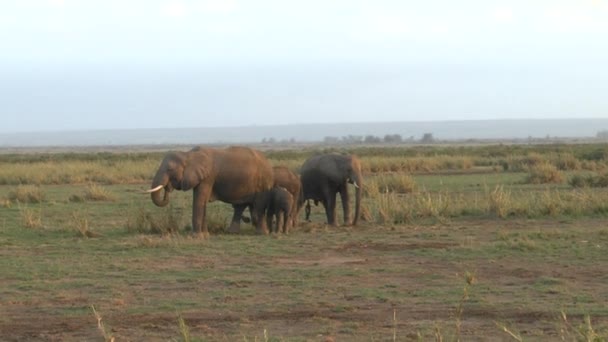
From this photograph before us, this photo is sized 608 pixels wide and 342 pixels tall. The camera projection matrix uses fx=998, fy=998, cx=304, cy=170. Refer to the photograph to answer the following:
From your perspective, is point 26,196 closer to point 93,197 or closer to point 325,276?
point 93,197

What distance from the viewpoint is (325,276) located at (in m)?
11.5

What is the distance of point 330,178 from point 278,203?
253 cm

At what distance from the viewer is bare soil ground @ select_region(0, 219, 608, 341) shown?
8.58 m

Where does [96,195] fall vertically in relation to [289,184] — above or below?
below

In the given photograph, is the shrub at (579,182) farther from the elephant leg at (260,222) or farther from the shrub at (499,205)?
the elephant leg at (260,222)

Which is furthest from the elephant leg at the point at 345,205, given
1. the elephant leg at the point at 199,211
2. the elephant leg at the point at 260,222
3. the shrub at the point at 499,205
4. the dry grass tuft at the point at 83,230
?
the dry grass tuft at the point at 83,230

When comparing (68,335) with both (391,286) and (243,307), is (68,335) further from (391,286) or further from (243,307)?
(391,286)

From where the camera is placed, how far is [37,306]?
9.89m

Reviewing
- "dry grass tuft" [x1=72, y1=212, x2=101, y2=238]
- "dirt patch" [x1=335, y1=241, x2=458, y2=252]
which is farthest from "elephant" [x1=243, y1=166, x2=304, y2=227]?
"dry grass tuft" [x1=72, y1=212, x2=101, y2=238]

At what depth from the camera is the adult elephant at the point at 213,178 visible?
50.5ft

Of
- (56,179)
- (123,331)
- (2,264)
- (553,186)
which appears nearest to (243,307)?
(123,331)

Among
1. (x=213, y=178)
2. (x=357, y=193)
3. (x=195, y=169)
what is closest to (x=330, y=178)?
(x=357, y=193)

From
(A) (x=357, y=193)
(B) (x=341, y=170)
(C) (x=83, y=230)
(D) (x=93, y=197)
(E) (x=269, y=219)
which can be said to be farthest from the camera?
(D) (x=93, y=197)

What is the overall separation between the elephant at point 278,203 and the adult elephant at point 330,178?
193 cm
